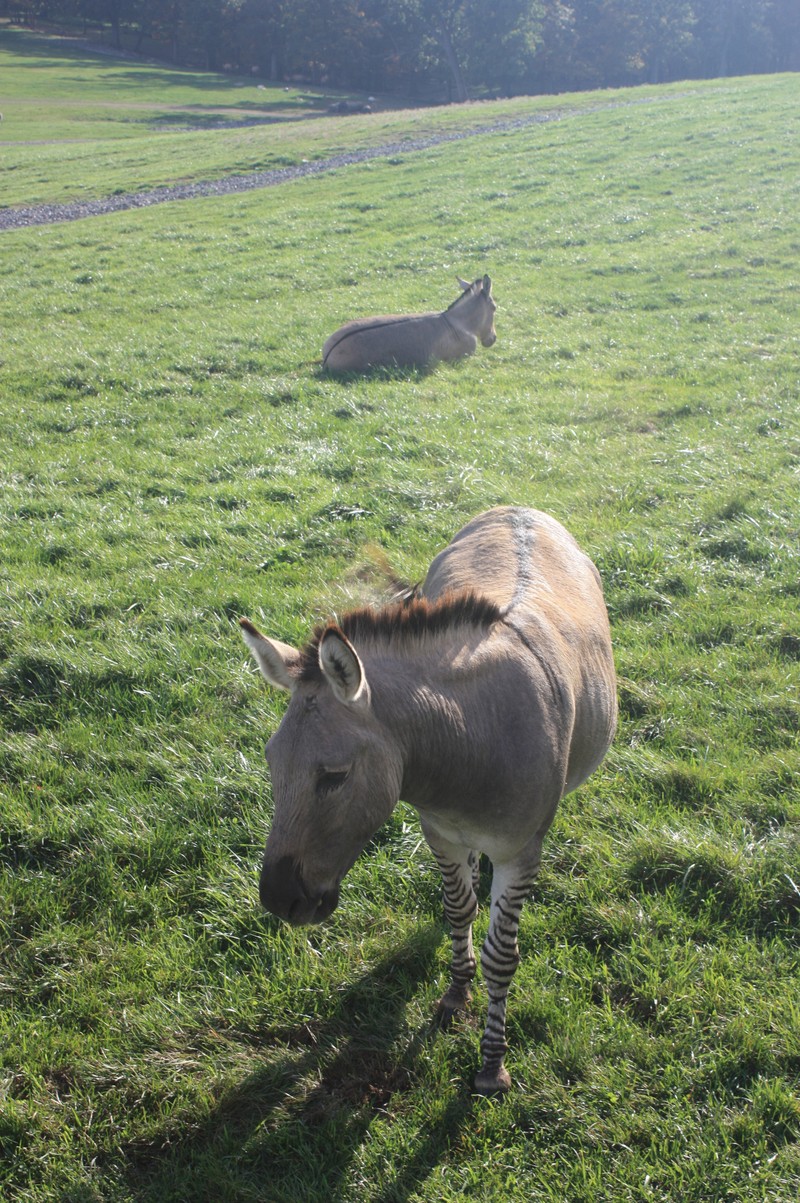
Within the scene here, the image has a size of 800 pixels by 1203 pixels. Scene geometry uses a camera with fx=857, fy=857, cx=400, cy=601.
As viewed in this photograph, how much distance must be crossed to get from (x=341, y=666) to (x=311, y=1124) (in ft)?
6.48

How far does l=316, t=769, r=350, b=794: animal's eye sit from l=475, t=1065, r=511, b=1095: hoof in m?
1.60

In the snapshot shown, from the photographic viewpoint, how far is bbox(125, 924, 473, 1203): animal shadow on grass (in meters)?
3.22

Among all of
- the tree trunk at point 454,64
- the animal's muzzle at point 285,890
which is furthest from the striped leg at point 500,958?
the tree trunk at point 454,64

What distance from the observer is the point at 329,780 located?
117 inches

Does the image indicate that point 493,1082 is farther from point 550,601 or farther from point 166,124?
point 166,124

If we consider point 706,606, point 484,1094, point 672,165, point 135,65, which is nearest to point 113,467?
point 706,606

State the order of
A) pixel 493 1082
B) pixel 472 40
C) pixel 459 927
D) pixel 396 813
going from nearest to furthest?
1. pixel 493 1082
2. pixel 459 927
3. pixel 396 813
4. pixel 472 40

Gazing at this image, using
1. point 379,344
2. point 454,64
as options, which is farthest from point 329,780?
point 454,64

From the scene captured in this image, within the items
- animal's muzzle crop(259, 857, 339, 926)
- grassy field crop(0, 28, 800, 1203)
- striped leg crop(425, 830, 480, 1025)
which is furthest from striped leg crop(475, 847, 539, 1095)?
animal's muzzle crop(259, 857, 339, 926)

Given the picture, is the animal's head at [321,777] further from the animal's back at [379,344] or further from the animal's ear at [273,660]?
the animal's back at [379,344]

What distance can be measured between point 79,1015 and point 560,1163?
2.14m

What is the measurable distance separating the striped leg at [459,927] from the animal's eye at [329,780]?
106 cm

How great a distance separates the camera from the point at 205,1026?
12.5ft

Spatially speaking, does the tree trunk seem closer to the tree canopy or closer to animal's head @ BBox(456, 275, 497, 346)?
the tree canopy
